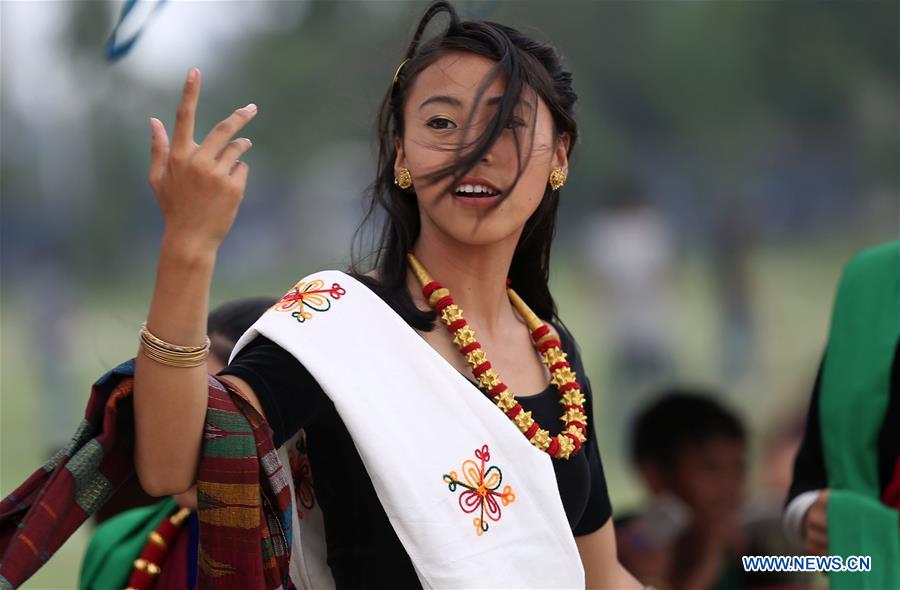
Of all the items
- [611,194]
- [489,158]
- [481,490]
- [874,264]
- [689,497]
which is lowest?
[689,497]

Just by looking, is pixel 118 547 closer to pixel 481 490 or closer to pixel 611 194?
pixel 481 490

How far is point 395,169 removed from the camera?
1.71 meters

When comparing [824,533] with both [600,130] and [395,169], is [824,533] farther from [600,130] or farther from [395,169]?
[600,130]

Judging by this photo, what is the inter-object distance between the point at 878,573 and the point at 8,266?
2.32 meters

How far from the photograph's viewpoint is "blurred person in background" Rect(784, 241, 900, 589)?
2.31 meters

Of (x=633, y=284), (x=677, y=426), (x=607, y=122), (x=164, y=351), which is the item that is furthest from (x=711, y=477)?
(x=164, y=351)

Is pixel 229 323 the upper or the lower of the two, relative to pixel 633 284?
upper

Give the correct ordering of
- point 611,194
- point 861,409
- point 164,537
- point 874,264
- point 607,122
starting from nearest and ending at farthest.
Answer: point 164,537, point 861,409, point 874,264, point 607,122, point 611,194

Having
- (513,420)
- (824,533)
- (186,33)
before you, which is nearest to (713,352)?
(824,533)

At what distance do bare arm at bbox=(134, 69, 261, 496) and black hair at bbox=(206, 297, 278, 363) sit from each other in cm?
91

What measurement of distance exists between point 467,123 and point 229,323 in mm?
881

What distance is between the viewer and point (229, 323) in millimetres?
2266

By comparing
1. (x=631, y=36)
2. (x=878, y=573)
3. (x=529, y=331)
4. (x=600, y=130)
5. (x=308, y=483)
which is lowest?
(x=878, y=573)

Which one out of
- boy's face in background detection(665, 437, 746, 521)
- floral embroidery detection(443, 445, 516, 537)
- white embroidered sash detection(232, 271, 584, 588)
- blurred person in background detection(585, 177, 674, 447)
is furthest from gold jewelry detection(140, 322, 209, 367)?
boy's face in background detection(665, 437, 746, 521)
